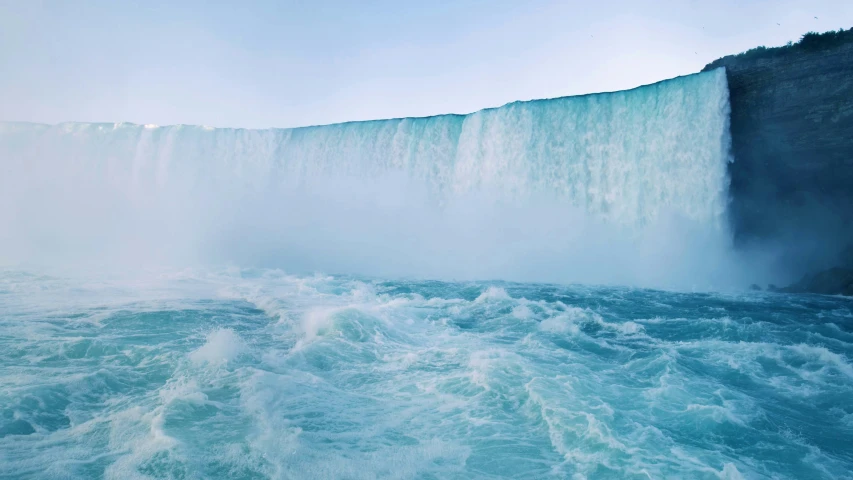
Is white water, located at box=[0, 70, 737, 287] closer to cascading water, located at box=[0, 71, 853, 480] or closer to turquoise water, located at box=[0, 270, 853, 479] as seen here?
cascading water, located at box=[0, 71, 853, 480]

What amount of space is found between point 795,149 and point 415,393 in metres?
16.4

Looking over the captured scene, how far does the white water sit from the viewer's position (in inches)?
695

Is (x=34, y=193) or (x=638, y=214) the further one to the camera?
(x=34, y=193)

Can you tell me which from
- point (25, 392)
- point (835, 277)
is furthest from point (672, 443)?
point (835, 277)

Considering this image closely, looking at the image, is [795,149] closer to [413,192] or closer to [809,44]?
[809,44]

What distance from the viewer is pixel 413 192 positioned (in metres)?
22.3

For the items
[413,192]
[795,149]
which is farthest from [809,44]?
[413,192]

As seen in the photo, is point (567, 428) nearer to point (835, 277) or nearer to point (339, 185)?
point (835, 277)

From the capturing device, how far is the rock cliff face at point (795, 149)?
50.5ft

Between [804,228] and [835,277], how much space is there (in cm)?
Answer: 253

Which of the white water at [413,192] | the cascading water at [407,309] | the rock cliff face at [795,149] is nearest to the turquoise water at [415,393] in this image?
the cascading water at [407,309]

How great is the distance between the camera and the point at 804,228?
17359 millimetres

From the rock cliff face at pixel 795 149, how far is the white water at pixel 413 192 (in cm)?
92

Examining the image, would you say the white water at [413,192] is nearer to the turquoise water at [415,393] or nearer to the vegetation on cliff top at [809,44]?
the vegetation on cliff top at [809,44]
